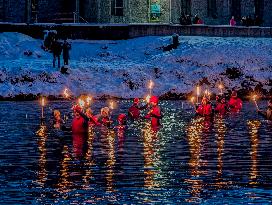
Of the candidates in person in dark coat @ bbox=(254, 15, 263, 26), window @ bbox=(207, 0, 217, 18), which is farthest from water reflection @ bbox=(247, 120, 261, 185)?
window @ bbox=(207, 0, 217, 18)

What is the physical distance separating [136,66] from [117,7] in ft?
41.6

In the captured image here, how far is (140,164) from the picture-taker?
2783cm

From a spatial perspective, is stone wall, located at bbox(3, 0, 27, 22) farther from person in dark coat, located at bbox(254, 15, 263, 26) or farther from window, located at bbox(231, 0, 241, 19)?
person in dark coat, located at bbox(254, 15, 263, 26)

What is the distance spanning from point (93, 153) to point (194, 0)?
165 ft

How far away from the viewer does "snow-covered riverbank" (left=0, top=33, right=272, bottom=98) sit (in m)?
60.9

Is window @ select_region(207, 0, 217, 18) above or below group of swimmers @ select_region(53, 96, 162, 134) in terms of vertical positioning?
above

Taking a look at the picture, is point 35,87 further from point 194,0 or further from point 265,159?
point 265,159

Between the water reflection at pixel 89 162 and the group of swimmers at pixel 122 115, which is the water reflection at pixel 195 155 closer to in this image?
the group of swimmers at pixel 122 115

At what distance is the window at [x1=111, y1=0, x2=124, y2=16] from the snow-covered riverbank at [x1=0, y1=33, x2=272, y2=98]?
6.26 meters

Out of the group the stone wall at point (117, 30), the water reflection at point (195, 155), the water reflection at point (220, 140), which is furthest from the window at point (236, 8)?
the water reflection at point (195, 155)

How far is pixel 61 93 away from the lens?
60062 millimetres

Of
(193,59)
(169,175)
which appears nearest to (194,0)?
(193,59)

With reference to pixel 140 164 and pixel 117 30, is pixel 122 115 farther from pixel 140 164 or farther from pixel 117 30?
pixel 117 30

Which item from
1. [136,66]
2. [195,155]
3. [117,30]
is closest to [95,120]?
[195,155]
